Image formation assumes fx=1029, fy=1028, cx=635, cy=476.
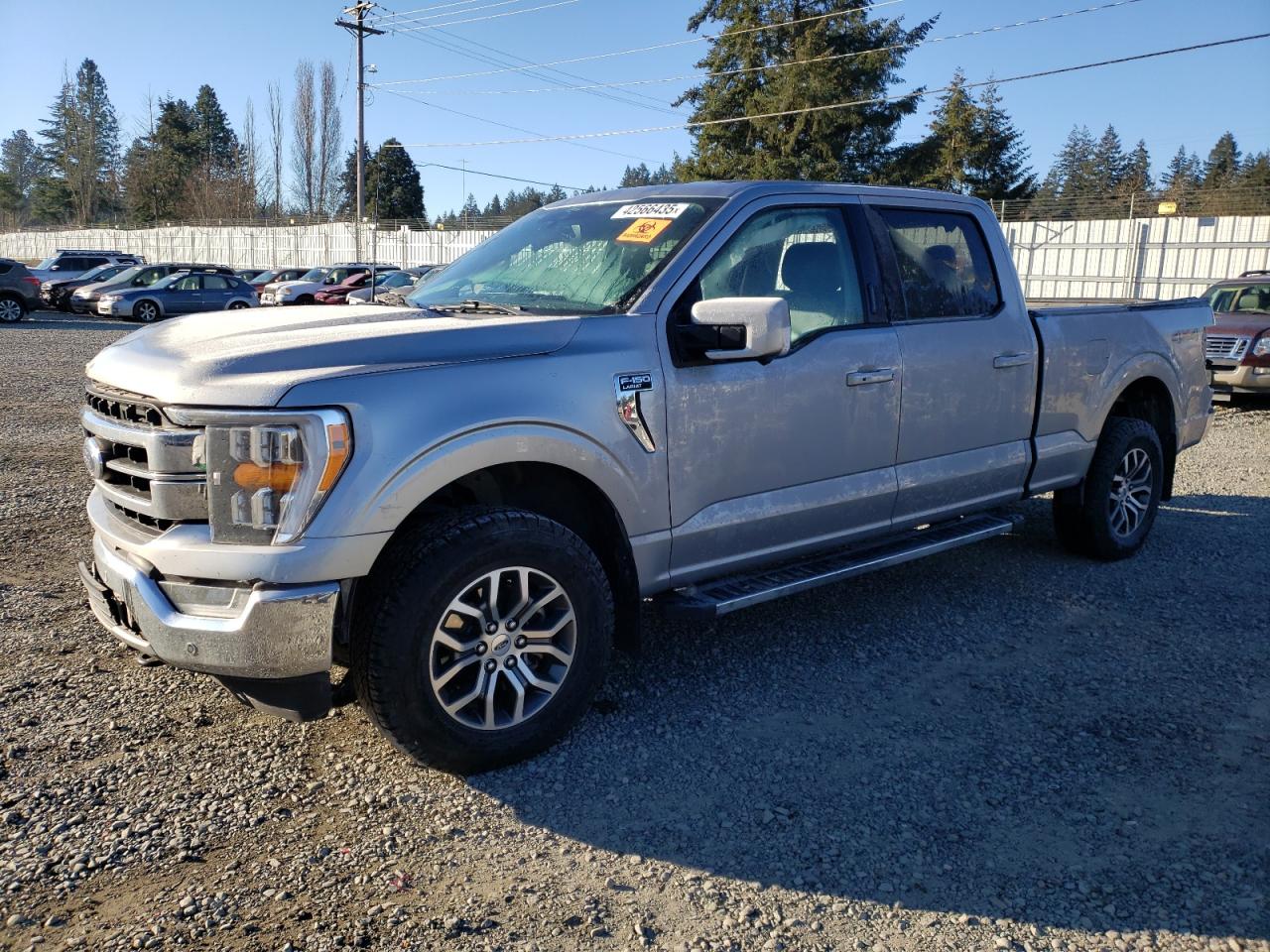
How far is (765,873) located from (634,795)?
575 mm

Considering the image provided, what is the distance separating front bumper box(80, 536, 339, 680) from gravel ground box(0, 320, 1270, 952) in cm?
51

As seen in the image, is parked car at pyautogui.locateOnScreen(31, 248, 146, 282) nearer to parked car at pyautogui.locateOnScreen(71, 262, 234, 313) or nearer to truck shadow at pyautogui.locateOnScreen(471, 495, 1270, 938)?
parked car at pyautogui.locateOnScreen(71, 262, 234, 313)

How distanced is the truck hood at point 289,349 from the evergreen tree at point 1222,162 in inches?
3346

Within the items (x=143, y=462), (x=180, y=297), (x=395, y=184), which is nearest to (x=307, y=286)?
(x=180, y=297)

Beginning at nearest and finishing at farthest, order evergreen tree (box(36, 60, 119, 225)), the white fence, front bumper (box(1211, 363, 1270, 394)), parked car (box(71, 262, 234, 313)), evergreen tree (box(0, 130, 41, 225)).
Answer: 1. front bumper (box(1211, 363, 1270, 394))
2. the white fence
3. parked car (box(71, 262, 234, 313))
4. evergreen tree (box(36, 60, 119, 225))
5. evergreen tree (box(0, 130, 41, 225))

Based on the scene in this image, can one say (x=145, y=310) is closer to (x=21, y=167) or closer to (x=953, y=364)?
(x=953, y=364)

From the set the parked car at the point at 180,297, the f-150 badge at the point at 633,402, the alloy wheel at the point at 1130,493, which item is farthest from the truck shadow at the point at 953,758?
the parked car at the point at 180,297

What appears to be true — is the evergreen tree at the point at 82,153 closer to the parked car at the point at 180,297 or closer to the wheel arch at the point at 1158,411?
A: the parked car at the point at 180,297

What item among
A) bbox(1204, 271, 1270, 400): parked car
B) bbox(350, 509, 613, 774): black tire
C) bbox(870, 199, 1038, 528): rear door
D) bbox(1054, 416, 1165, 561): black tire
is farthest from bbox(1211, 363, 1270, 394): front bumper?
bbox(350, 509, 613, 774): black tire

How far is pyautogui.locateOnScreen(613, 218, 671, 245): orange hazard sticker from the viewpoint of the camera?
4.20 m

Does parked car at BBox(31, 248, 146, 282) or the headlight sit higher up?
parked car at BBox(31, 248, 146, 282)

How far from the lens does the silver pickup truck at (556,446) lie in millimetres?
3064

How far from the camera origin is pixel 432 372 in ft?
10.8

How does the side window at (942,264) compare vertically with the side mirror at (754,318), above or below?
above
